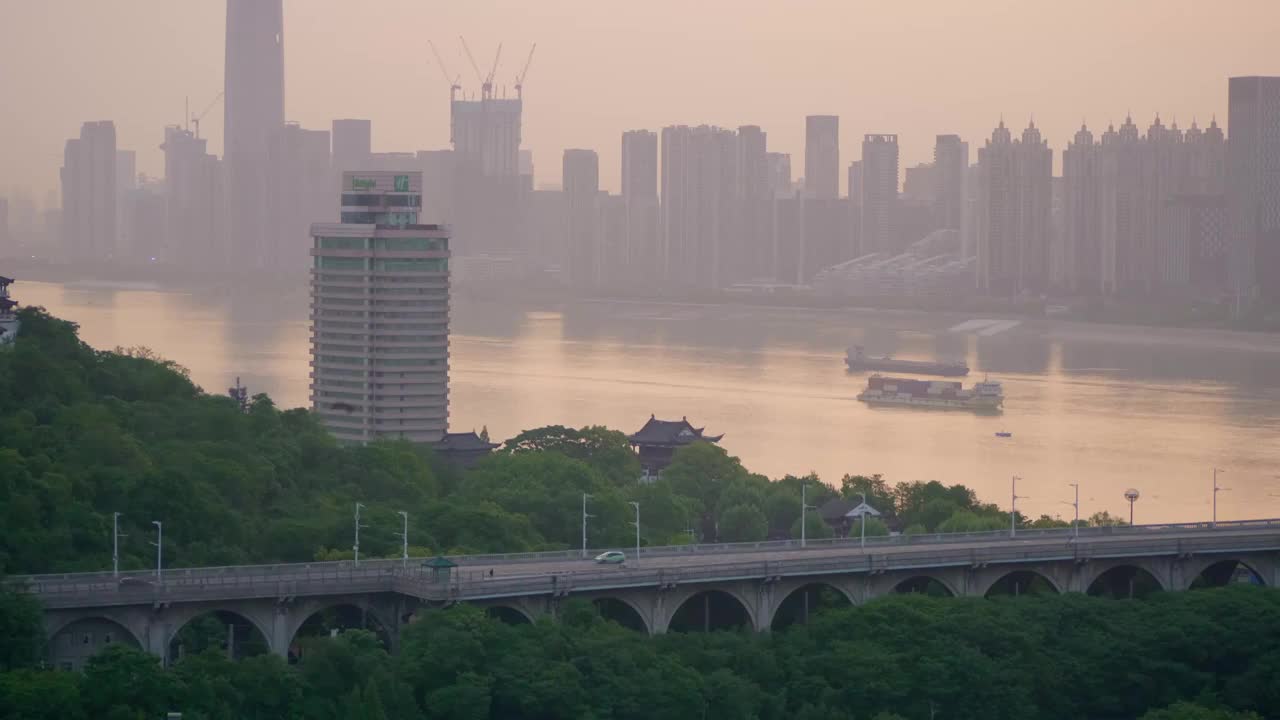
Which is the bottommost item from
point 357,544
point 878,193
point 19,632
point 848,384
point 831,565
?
point 19,632

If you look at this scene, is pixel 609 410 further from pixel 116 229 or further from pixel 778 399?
pixel 116 229

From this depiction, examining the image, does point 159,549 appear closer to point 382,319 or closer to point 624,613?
point 624,613

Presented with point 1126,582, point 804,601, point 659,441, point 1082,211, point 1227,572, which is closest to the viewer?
point 804,601

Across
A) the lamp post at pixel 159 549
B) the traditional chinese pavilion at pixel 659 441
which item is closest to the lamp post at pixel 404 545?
the lamp post at pixel 159 549

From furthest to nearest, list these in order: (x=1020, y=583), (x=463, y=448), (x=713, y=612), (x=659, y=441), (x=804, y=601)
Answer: (x=659, y=441) → (x=463, y=448) → (x=1020, y=583) → (x=804, y=601) → (x=713, y=612)

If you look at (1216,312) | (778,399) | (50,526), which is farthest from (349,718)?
(1216,312)

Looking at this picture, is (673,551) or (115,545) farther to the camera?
(673,551)

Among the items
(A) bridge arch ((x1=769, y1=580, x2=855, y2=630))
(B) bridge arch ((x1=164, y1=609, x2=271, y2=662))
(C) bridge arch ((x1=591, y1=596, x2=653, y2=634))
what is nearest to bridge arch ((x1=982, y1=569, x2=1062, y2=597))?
(A) bridge arch ((x1=769, y1=580, x2=855, y2=630))

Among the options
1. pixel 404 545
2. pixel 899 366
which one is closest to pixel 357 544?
pixel 404 545
